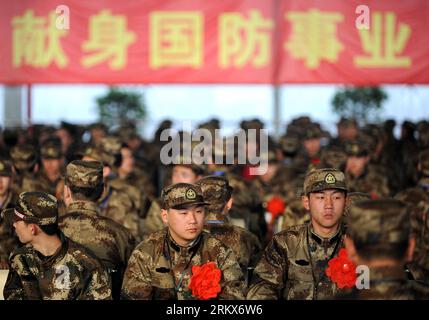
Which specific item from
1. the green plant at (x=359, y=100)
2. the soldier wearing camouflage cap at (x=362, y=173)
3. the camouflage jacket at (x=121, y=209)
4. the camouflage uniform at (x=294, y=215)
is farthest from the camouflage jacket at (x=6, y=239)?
the green plant at (x=359, y=100)

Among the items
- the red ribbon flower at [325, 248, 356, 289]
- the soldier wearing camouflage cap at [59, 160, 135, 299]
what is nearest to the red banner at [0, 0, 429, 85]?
the soldier wearing camouflage cap at [59, 160, 135, 299]

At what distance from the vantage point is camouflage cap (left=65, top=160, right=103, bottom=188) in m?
7.75

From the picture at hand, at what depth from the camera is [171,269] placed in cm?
655

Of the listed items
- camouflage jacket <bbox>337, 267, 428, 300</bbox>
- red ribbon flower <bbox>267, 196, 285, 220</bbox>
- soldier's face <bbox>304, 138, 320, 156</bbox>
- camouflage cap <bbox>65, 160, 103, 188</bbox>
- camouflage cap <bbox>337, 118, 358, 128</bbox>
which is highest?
camouflage cap <bbox>337, 118, 358, 128</bbox>

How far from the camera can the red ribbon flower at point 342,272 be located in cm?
645

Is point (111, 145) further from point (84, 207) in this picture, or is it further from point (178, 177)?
point (84, 207)

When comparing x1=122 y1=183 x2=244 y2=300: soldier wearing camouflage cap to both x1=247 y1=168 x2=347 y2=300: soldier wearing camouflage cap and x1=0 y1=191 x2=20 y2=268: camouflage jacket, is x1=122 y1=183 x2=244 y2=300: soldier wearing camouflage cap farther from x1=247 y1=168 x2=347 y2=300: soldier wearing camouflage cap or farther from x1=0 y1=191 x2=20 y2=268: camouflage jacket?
x1=0 y1=191 x2=20 y2=268: camouflage jacket

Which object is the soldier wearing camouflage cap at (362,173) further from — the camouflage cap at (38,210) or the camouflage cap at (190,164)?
the camouflage cap at (38,210)

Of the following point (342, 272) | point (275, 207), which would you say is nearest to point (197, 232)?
point (342, 272)

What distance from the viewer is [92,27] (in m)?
12.6

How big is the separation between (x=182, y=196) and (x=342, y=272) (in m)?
1.24

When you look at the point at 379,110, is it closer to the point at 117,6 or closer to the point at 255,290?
the point at 117,6

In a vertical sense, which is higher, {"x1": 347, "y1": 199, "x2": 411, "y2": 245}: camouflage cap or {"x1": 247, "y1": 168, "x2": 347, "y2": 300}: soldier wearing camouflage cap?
{"x1": 347, "y1": 199, "x2": 411, "y2": 245}: camouflage cap

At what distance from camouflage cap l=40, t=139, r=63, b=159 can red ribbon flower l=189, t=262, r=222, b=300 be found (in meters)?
5.22
